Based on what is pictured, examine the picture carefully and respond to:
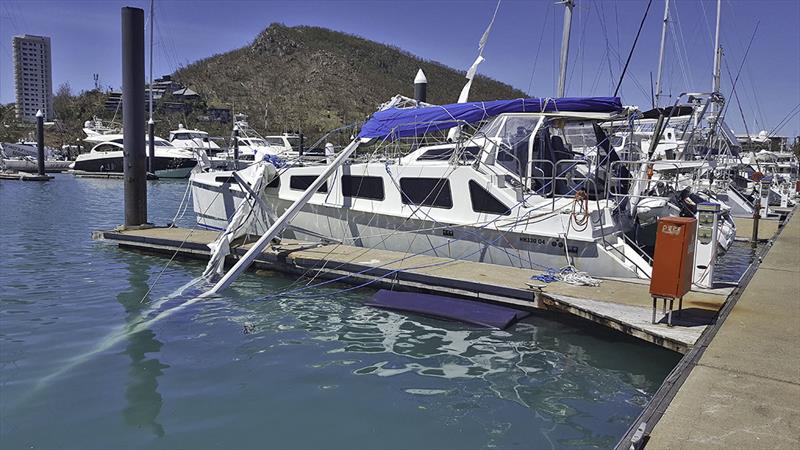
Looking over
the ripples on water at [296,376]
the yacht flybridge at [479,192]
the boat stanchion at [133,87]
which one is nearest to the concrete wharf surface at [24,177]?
the boat stanchion at [133,87]

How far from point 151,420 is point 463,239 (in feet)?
21.2

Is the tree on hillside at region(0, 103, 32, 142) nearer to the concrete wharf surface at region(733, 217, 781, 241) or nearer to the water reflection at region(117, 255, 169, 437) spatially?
the water reflection at region(117, 255, 169, 437)

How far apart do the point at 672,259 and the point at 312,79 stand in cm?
8735

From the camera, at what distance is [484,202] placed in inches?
404

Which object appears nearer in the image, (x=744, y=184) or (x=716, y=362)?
(x=716, y=362)

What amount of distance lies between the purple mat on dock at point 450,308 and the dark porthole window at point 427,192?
212 centimetres

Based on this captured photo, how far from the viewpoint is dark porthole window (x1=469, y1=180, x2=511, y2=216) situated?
33.1 ft

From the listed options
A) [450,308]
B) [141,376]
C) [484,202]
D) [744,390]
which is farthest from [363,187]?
[744,390]

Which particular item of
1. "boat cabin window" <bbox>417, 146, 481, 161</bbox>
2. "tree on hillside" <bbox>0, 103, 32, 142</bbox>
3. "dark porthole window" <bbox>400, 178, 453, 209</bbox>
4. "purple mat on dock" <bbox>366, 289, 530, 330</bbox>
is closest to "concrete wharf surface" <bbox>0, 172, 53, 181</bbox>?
"tree on hillside" <bbox>0, 103, 32, 142</bbox>

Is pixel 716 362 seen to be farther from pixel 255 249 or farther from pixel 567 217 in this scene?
pixel 255 249

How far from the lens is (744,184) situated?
29.7 meters

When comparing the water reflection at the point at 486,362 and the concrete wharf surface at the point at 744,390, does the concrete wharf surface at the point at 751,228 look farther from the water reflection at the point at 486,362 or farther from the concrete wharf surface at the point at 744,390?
the water reflection at the point at 486,362

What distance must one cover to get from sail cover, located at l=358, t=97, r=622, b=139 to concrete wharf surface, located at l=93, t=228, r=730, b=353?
2.55m

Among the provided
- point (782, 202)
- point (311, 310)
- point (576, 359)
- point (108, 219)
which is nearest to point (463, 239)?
point (311, 310)
